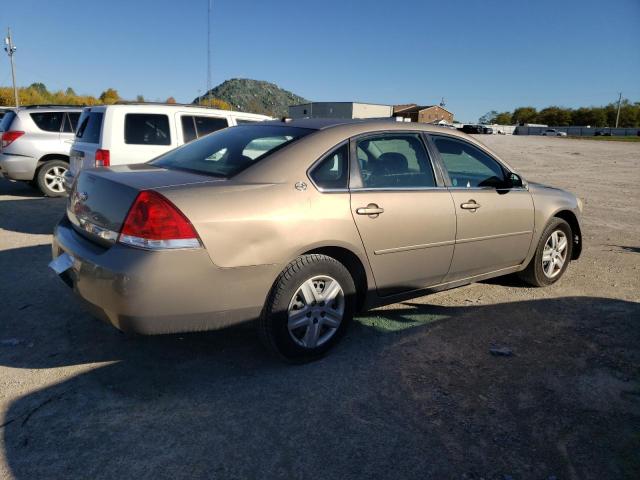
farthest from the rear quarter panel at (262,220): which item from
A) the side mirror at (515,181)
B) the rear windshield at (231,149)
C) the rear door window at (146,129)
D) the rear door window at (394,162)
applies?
the rear door window at (146,129)

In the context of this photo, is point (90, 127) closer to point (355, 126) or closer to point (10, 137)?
point (10, 137)

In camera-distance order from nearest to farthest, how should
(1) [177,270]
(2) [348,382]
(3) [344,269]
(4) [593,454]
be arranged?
(4) [593,454]
(1) [177,270]
(2) [348,382]
(3) [344,269]

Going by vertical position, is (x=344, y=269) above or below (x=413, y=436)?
above

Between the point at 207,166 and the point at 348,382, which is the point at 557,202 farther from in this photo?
the point at 207,166

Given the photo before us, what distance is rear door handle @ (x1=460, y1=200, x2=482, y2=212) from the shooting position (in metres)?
4.09

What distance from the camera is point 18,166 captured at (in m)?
9.81

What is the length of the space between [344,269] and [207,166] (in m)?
1.20

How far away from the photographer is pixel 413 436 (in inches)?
104

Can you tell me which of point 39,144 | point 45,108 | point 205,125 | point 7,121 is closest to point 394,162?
point 205,125

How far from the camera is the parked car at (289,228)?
2.81 m

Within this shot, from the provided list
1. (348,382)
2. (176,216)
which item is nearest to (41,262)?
(176,216)

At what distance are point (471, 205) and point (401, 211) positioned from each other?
811mm

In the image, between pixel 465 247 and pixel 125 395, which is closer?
pixel 125 395

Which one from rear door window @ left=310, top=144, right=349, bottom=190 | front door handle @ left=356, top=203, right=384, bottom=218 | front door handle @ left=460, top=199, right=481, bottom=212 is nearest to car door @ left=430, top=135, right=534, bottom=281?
front door handle @ left=460, top=199, right=481, bottom=212
